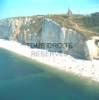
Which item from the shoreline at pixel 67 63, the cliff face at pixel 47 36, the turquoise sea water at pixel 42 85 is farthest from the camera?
the cliff face at pixel 47 36

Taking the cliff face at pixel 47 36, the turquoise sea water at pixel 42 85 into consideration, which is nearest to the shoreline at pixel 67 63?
the turquoise sea water at pixel 42 85

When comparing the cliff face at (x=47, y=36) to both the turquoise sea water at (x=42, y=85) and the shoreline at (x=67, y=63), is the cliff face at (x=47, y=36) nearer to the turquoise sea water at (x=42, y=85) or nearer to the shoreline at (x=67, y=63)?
the shoreline at (x=67, y=63)

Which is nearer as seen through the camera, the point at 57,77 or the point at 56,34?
the point at 57,77

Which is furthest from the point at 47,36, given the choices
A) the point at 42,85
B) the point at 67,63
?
the point at 42,85

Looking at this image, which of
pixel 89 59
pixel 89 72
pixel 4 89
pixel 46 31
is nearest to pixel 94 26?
pixel 46 31

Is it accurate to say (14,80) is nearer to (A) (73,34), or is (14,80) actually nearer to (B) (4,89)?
(B) (4,89)

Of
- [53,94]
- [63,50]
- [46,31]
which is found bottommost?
[53,94]

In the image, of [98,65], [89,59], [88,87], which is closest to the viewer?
[88,87]
